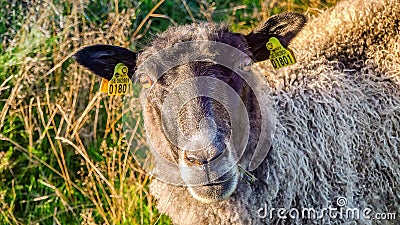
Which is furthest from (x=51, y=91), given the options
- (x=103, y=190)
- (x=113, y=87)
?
(x=113, y=87)

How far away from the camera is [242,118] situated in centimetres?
349

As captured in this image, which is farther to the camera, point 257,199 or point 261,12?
point 261,12

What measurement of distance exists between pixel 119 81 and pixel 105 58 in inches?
6.8

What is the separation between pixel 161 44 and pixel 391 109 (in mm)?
1613

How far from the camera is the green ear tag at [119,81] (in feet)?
12.9

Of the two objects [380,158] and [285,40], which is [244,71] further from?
[380,158]

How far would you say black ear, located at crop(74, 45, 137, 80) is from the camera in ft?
12.6

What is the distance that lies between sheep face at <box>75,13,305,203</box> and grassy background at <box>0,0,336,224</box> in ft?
3.65

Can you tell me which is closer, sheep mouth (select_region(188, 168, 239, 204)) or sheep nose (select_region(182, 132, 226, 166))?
sheep nose (select_region(182, 132, 226, 166))

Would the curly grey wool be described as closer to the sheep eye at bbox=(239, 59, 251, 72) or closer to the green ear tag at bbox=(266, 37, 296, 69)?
the green ear tag at bbox=(266, 37, 296, 69)

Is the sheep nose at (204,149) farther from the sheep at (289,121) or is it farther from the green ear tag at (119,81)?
the green ear tag at (119,81)

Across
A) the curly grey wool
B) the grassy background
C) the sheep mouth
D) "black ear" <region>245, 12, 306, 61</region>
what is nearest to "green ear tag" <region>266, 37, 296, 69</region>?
"black ear" <region>245, 12, 306, 61</region>

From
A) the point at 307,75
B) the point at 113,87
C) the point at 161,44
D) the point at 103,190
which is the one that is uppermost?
the point at 161,44
